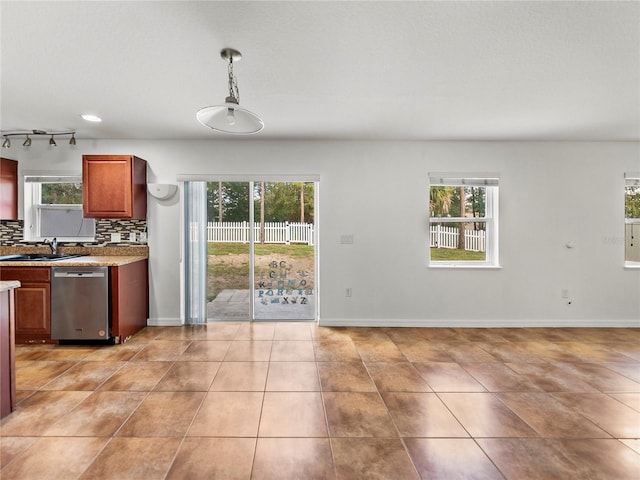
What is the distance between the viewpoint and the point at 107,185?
3918 millimetres

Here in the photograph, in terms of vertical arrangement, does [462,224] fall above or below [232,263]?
above

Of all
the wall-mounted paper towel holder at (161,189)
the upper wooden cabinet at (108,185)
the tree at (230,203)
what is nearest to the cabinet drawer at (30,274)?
the upper wooden cabinet at (108,185)

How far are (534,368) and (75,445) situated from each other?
11.5 feet

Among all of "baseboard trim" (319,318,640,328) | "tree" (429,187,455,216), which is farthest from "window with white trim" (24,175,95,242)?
"tree" (429,187,455,216)

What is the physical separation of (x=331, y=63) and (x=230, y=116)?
32.5 inches

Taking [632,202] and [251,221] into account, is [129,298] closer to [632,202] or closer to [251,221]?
[251,221]

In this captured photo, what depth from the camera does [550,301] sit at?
436cm

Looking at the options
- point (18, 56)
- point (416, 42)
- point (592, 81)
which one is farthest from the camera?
point (592, 81)

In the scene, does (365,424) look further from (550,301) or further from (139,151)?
(139,151)

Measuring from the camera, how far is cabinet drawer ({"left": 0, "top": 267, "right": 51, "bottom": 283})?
138 inches

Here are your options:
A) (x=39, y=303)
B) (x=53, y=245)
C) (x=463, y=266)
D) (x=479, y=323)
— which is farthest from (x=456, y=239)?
(x=53, y=245)

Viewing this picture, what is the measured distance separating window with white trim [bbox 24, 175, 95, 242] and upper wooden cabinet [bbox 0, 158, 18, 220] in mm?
113

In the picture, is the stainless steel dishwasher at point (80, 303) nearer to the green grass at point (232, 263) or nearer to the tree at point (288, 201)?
the green grass at point (232, 263)

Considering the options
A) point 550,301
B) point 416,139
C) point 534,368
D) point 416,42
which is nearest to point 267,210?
point 416,139
